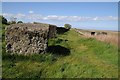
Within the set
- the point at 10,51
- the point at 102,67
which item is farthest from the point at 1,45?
the point at 102,67

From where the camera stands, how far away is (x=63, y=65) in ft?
33.2

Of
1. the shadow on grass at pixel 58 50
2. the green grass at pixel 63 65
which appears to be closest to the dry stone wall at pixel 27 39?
the green grass at pixel 63 65

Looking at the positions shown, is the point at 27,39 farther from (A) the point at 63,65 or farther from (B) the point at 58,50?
(A) the point at 63,65

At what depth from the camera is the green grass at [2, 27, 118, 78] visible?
932cm

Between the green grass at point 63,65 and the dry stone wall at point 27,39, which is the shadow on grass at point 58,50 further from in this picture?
the dry stone wall at point 27,39

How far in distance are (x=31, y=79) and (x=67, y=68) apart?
5.46ft

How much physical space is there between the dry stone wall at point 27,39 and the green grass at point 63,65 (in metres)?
0.40

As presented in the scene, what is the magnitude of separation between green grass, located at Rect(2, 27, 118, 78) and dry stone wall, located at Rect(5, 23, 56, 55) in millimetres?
404

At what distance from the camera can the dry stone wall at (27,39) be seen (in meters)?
11.4

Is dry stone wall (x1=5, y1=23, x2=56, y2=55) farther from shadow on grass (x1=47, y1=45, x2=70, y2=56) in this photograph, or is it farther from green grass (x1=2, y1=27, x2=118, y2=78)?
shadow on grass (x1=47, y1=45, x2=70, y2=56)

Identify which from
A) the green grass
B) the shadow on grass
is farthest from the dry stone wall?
the shadow on grass

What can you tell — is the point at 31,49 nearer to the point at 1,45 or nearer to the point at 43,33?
the point at 43,33

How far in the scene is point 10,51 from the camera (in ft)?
37.6

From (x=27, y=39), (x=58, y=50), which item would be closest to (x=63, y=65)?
(x=58, y=50)
